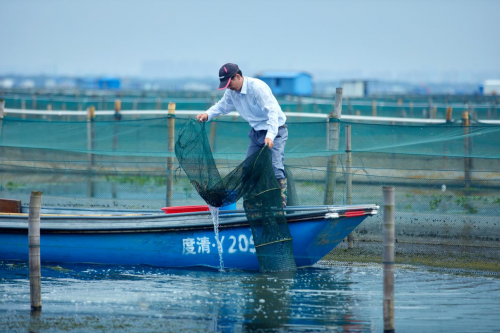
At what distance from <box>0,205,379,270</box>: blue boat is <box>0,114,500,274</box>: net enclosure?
1.90 ft

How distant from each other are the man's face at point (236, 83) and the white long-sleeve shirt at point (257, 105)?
0.05 meters

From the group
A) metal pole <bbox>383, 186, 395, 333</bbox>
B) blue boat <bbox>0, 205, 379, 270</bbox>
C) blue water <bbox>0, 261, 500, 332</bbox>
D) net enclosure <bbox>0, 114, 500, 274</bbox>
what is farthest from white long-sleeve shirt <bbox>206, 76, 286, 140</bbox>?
metal pole <bbox>383, 186, 395, 333</bbox>

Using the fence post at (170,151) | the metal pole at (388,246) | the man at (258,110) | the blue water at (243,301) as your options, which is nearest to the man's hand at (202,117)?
the man at (258,110)

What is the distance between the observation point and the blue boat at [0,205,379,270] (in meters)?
8.16

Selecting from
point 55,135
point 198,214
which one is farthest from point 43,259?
point 55,135

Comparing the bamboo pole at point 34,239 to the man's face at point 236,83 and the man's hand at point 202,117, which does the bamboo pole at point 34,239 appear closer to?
the man's hand at point 202,117

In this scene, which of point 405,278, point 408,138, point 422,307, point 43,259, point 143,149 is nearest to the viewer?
point 422,307

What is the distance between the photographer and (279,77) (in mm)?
58812

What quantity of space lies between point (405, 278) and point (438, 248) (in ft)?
6.32

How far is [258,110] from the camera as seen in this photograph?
Result: 8.27m

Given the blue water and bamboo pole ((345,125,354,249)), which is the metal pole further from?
bamboo pole ((345,125,354,249))

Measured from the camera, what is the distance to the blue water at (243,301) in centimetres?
627

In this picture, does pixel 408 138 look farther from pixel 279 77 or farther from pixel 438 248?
pixel 279 77

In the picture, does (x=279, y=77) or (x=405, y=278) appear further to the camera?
(x=279, y=77)
